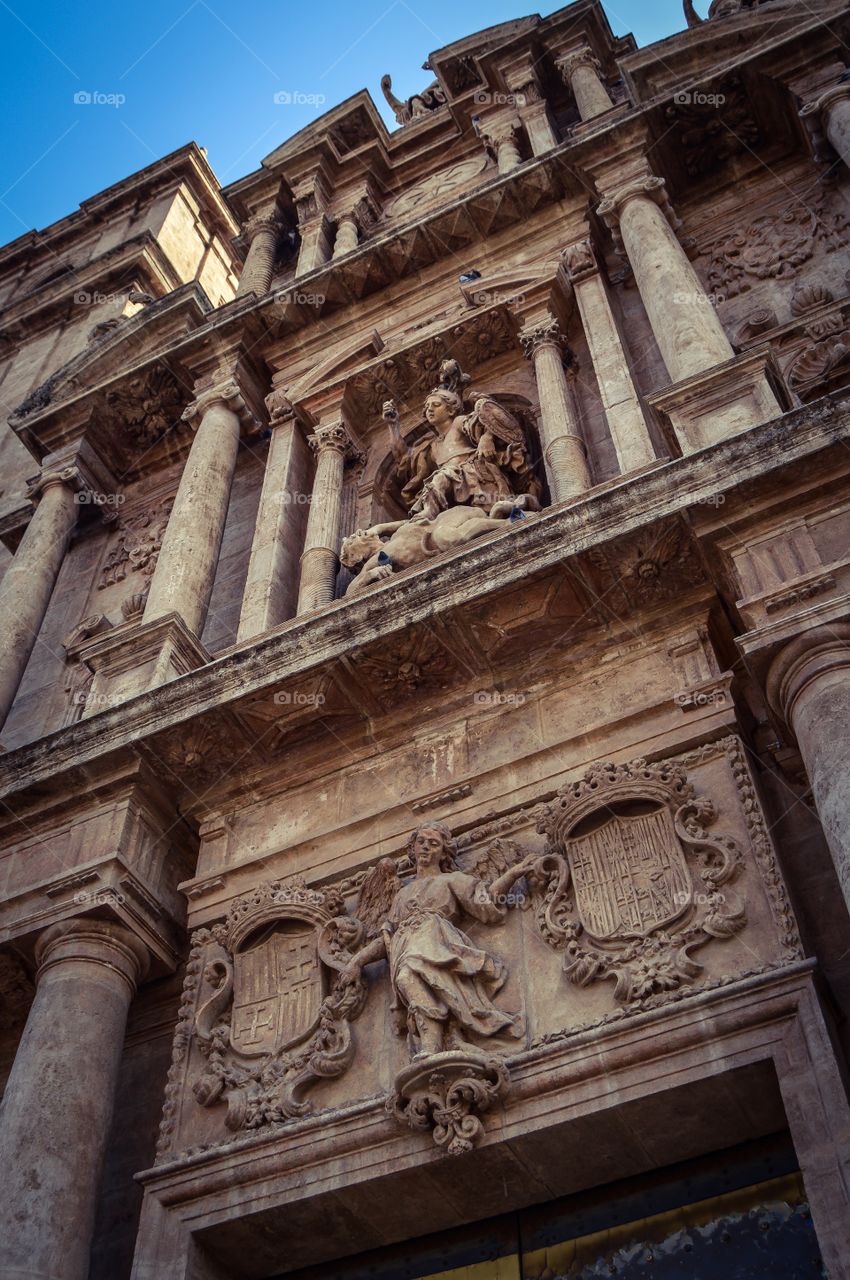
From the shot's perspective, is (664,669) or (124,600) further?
(124,600)

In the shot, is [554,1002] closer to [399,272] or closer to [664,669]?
[664,669]

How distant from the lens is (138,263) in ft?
72.9

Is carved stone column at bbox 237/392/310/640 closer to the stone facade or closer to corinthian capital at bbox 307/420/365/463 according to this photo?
the stone facade

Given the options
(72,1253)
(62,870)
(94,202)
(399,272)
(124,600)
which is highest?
(94,202)

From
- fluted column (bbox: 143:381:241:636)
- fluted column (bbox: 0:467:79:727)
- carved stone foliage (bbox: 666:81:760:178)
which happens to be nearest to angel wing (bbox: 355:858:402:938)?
fluted column (bbox: 143:381:241:636)

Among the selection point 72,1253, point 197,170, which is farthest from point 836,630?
point 197,170

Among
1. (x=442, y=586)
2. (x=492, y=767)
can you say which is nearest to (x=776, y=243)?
(x=442, y=586)

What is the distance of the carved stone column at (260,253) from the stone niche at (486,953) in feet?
30.7

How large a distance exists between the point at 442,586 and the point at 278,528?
3.80 meters

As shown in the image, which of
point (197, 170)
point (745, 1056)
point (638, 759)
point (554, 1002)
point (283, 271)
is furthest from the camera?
point (197, 170)

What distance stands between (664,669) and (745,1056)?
2.55 meters

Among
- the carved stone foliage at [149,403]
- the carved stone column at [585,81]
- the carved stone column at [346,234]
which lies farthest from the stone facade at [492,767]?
the carved stone column at [346,234]

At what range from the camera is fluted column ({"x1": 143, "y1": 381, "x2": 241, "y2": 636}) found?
11.3 meters

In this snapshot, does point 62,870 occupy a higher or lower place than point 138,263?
lower
